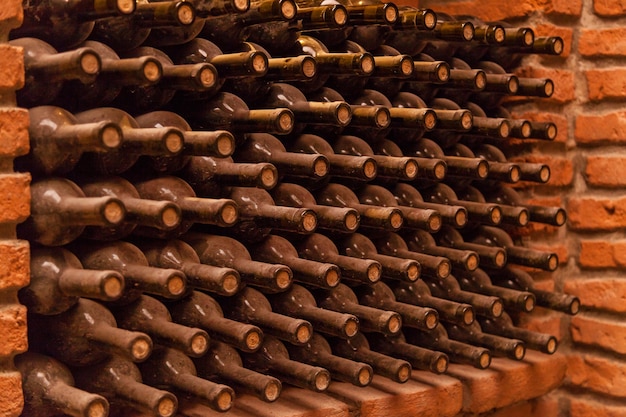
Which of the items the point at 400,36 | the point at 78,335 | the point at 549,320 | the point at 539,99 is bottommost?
the point at 549,320

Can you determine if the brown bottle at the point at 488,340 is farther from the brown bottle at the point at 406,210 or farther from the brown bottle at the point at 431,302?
the brown bottle at the point at 406,210

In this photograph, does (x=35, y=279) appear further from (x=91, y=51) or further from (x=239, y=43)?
(x=239, y=43)

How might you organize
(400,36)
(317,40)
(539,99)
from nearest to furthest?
(317,40) → (400,36) → (539,99)

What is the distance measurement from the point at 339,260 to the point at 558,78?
2.30ft

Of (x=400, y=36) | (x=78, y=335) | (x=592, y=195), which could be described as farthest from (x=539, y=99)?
(x=78, y=335)

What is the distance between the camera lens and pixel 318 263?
1077mm

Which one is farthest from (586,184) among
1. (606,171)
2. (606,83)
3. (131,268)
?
(131,268)

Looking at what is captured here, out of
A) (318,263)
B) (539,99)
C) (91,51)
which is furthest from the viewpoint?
(539,99)

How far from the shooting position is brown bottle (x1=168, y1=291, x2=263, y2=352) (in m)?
0.96

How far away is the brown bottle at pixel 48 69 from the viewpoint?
0.85 m

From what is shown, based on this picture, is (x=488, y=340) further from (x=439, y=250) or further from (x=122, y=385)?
(x=122, y=385)

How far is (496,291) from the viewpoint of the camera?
1416 millimetres

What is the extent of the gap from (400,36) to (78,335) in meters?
0.72

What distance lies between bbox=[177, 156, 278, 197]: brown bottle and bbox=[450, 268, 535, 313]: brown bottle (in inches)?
21.6
